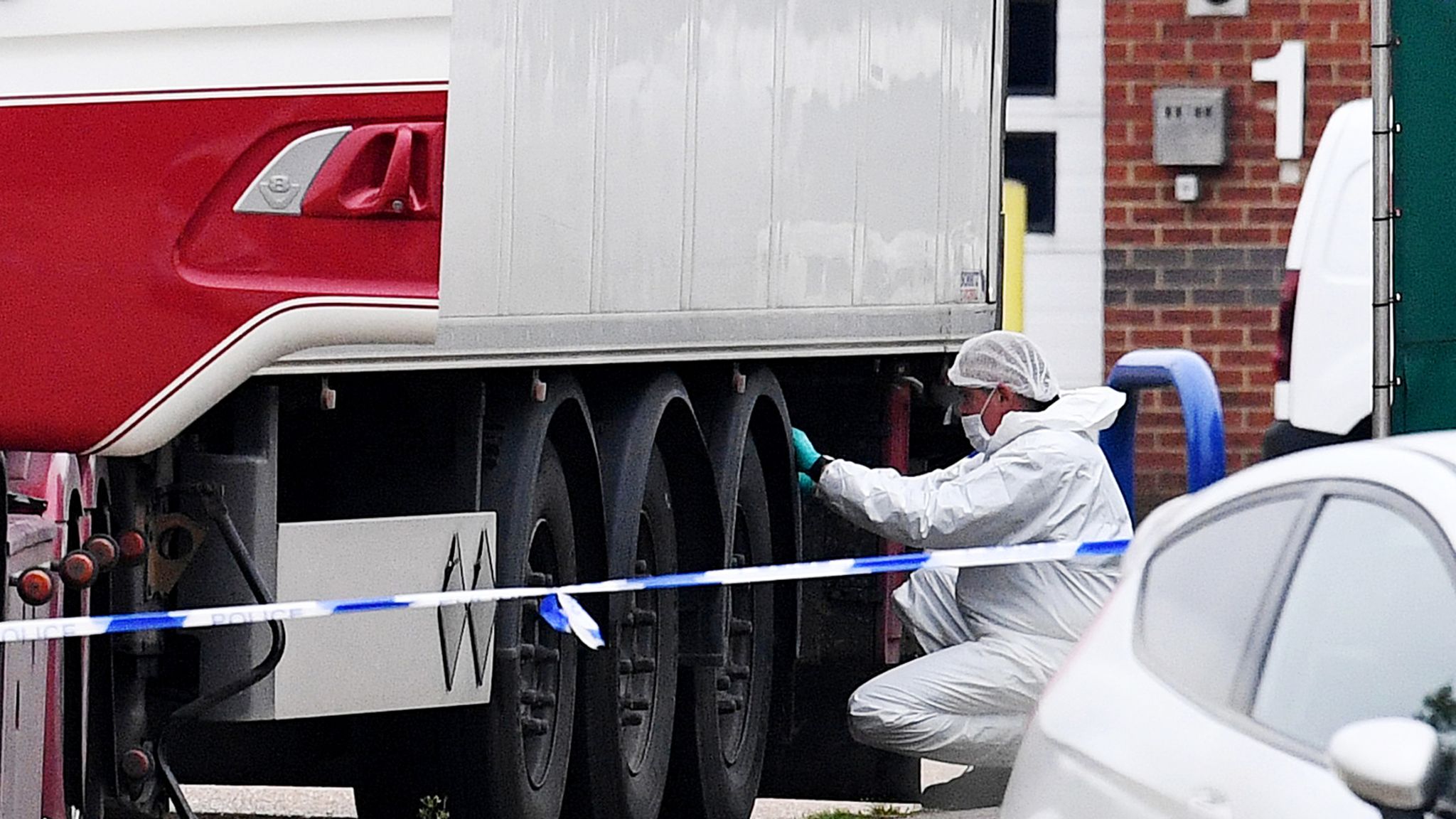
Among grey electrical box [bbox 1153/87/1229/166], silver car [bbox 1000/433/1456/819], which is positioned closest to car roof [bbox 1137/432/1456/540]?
silver car [bbox 1000/433/1456/819]

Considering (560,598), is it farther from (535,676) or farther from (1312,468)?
(1312,468)

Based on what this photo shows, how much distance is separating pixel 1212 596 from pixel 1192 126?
1276 centimetres

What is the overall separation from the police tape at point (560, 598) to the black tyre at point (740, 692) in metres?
0.10

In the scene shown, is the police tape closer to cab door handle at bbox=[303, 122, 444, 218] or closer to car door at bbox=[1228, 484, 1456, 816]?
cab door handle at bbox=[303, 122, 444, 218]

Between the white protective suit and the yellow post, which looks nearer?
the white protective suit

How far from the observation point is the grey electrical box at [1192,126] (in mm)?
17234

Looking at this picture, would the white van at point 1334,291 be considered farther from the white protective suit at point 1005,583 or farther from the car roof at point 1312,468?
the car roof at point 1312,468

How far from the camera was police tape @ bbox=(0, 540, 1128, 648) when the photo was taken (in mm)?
6430

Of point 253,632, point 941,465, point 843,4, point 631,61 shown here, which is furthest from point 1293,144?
point 253,632

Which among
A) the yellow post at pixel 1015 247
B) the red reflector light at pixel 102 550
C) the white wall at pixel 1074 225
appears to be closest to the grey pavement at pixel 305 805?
the red reflector light at pixel 102 550

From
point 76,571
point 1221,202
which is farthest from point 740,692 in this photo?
point 1221,202

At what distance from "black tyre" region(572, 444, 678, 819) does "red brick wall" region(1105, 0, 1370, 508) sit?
28.2ft

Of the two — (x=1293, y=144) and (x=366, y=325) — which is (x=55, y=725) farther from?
(x=1293, y=144)

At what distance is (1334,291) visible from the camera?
11828 mm
